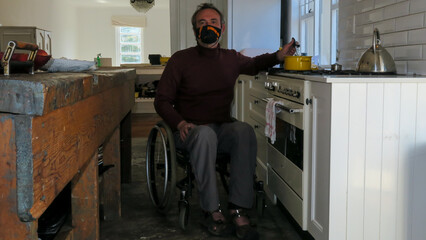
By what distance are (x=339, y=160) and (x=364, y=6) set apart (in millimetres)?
1300

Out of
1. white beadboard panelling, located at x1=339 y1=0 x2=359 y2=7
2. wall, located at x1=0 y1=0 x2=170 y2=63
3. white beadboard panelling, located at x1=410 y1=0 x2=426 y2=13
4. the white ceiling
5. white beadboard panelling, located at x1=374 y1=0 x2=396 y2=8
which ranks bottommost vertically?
white beadboard panelling, located at x1=410 y1=0 x2=426 y2=13

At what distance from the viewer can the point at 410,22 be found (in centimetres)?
227

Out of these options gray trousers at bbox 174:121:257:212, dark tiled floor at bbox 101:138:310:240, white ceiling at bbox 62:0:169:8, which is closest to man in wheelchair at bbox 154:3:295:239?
gray trousers at bbox 174:121:257:212

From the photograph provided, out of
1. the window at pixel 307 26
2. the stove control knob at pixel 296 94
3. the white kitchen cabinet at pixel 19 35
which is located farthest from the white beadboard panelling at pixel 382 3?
the white kitchen cabinet at pixel 19 35

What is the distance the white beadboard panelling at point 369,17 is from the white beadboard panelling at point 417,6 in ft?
1.04

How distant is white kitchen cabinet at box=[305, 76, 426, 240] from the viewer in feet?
6.01

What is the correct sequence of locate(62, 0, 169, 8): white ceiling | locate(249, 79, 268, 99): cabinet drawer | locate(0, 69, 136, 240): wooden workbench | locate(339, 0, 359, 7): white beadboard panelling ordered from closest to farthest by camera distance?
locate(0, 69, 136, 240): wooden workbench < locate(339, 0, 359, 7): white beadboard panelling < locate(249, 79, 268, 99): cabinet drawer < locate(62, 0, 169, 8): white ceiling

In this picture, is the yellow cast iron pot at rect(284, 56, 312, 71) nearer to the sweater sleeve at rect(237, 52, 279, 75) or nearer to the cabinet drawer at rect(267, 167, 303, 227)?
the sweater sleeve at rect(237, 52, 279, 75)

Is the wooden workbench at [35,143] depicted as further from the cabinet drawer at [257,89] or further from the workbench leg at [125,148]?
the workbench leg at [125,148]

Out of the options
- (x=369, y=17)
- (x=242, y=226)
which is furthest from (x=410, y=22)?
(x=242, y=226)

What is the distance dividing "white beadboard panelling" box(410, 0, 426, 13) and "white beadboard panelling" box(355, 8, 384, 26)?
1.04 ft

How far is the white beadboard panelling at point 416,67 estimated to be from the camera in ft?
7.07

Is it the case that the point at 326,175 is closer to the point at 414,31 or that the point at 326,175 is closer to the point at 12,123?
the point at 414,31

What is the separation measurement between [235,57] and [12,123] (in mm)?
2082
